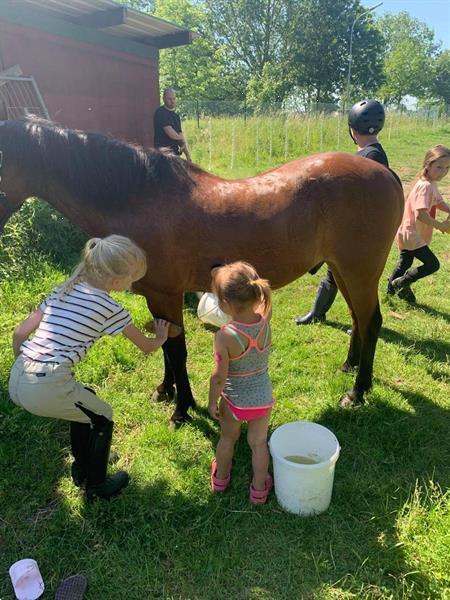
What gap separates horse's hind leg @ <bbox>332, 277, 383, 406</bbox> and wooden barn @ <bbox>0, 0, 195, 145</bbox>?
3993 millimetres

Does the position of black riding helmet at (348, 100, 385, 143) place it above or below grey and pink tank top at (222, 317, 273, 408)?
above

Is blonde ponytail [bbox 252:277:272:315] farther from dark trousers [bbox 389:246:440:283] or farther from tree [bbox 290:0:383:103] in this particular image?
tree [bbox 290:0:383:103]

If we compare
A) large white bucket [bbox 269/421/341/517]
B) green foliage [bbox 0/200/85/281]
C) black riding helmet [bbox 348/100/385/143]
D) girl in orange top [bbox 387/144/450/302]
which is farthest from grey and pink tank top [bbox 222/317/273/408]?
green foliage [bbox 0/200/85/281]

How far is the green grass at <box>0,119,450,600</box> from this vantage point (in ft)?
6.26

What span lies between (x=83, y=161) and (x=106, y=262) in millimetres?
959

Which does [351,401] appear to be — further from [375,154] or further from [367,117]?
[367,117]


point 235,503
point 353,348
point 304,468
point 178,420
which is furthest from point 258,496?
point 353,348

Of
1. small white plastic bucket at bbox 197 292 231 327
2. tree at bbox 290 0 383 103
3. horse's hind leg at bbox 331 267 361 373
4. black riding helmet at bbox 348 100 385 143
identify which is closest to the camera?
horse's hind leg at bbox 331 267 361 373

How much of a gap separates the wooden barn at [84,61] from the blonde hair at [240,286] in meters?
4.16

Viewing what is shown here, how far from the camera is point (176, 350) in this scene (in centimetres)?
285

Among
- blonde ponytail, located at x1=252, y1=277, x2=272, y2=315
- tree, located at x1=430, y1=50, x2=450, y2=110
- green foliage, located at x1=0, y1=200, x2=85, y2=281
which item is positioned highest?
blonde ponytail, located at x1=252, y1=277, x2=272, y2=315

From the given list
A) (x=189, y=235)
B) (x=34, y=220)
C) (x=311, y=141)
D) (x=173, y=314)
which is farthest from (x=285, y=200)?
(x=311, y=141)

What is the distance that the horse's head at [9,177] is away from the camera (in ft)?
8.24

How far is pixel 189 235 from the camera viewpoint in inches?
104
